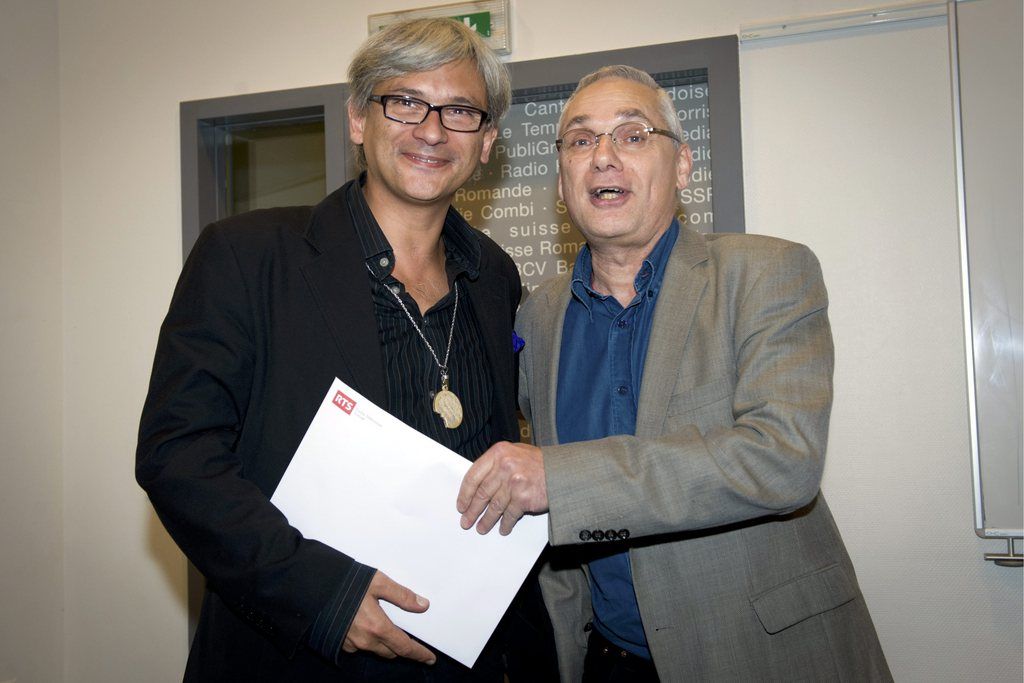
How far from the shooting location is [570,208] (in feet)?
6.55

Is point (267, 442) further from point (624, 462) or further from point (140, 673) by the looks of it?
point (140, 673)

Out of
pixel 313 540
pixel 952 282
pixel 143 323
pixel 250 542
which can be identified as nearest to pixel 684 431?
pixel 313 540

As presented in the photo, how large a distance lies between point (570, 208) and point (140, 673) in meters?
2.78

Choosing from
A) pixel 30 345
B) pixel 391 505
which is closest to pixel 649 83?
pixel 391 505

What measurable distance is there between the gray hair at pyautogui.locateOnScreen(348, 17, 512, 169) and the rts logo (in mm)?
821

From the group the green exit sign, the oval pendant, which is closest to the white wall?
the green exit sign

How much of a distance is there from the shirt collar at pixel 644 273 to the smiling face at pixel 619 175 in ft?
0.13

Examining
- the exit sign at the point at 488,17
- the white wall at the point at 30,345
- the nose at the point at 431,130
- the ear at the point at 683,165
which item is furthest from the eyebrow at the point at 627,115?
the white wall at the point at 30,345

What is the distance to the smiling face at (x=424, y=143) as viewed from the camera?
181cm

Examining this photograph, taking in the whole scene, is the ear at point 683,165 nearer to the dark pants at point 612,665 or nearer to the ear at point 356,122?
the ear at point 356,122

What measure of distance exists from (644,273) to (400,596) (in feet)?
3.22

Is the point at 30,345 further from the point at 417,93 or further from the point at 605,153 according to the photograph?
the point at 605,153

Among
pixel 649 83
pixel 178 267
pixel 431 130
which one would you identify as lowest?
pixel 178 267

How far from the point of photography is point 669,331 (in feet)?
5.68
